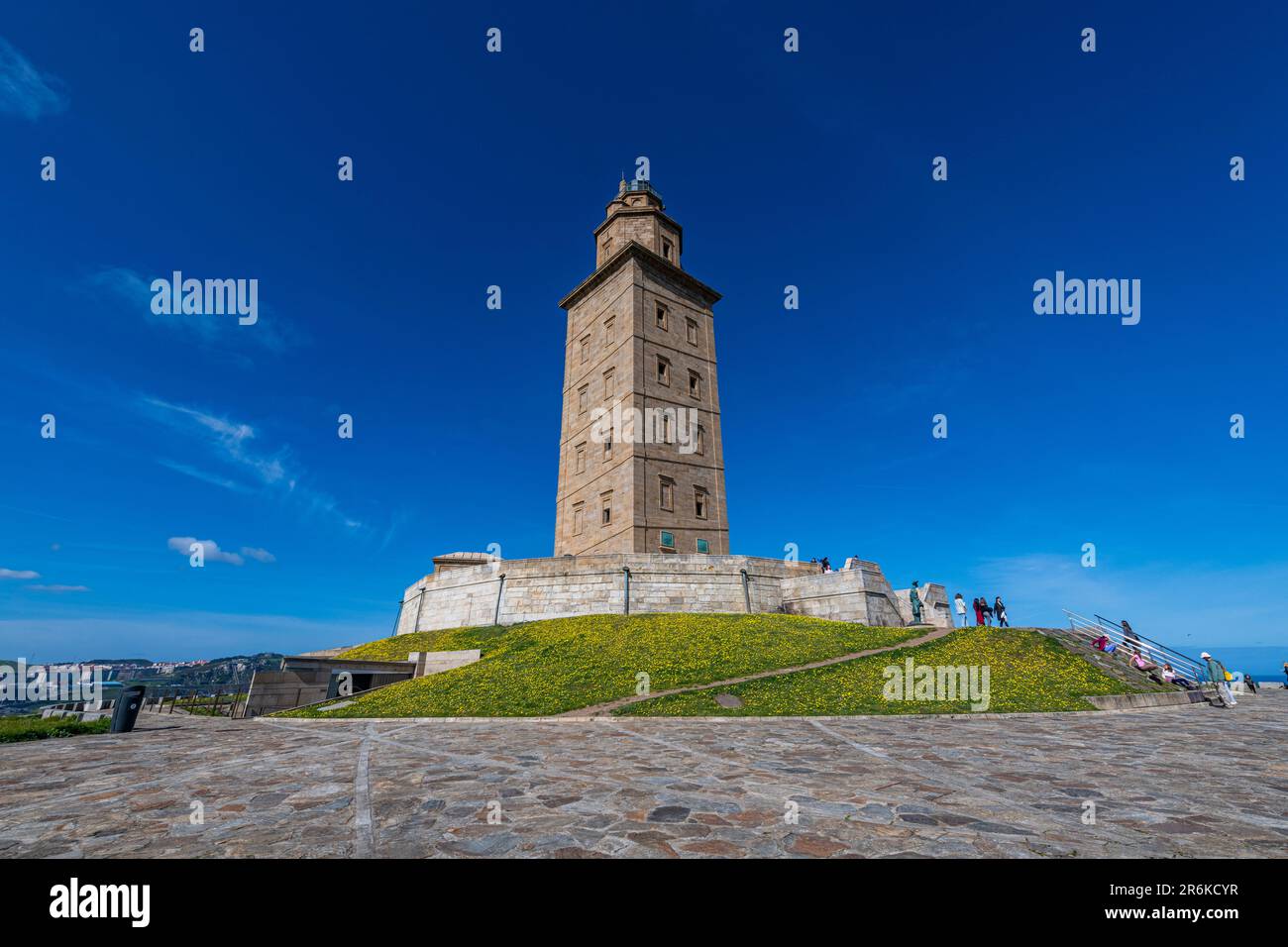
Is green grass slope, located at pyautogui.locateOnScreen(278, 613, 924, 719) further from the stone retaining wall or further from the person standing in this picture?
the person standing

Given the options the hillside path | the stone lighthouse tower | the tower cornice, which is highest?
the tower cornice

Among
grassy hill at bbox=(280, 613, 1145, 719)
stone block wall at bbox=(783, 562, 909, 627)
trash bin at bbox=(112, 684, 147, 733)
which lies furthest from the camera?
stone block wall at bbox=(783, 562, 909, 627)

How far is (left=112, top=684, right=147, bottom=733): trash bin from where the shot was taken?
537 inches

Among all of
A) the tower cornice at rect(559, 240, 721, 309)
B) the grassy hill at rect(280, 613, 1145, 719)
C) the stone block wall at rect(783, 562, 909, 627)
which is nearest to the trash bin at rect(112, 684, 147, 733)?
the grassy hill at rect(280, 613, 1145, 719)

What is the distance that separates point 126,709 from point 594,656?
12.7m

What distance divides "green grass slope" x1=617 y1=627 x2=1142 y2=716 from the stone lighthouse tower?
658 inches

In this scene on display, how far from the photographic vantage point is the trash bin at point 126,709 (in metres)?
13.6

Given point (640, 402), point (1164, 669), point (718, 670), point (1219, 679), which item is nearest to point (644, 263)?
point (640, 402)

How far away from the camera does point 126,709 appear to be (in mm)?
13688

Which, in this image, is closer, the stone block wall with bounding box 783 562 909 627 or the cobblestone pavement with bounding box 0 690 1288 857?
the cobblestone pavement with bounding box 0 690 1288 857

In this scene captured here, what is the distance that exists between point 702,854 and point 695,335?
40066 millimetres

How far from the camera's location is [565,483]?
39.5 metres
